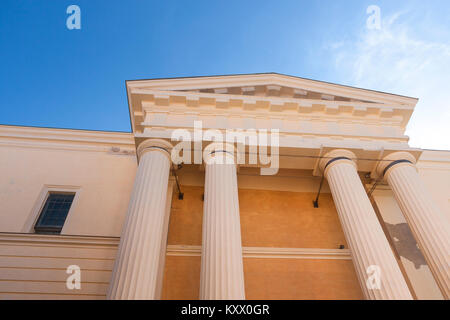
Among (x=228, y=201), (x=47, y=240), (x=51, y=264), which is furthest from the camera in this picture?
(x=47, y=240)

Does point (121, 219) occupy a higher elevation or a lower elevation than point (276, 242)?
higher

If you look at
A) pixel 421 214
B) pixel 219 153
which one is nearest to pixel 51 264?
pixel 219 153

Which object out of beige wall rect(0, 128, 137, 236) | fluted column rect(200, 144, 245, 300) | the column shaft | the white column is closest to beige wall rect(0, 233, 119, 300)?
beige wall rect(0, 128, 137, 236)

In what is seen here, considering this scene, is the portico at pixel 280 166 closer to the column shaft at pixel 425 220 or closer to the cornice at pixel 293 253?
the column shaft at pixel 425 220

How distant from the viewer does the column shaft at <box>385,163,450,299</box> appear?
7.72 metres

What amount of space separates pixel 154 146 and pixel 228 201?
119 inches

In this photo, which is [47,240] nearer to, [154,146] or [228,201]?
[154,146]

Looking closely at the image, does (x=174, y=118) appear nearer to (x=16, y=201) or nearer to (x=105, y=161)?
(x=105, y=161)

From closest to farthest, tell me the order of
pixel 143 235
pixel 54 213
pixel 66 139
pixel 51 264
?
pixel 143 235, pixel 51 264, pixel 54 213, pixel 66 139

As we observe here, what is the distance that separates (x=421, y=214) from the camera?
865cm

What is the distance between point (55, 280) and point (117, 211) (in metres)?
2.81

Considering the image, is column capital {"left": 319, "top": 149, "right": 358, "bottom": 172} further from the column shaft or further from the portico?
the column shaft

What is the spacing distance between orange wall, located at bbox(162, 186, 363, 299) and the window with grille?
3.61 metres
